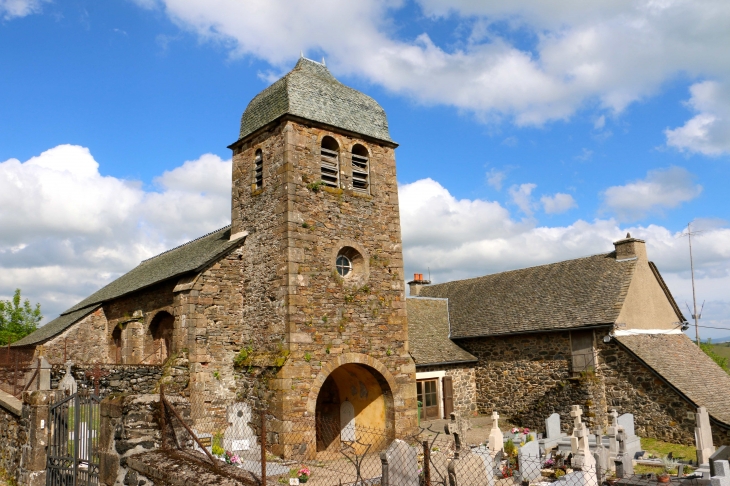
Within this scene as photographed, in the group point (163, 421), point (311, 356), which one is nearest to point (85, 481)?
point (163, 421)

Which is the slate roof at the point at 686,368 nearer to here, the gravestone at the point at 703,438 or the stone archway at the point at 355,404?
the gravestone at the point at 703,438

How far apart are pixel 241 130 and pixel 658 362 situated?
14.8 meters

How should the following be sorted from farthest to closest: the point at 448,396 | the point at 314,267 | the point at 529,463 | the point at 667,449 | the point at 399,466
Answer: the point at 448,396
the point at 667,449
the point at 314,267
the point at 529,463
the point at 399,466

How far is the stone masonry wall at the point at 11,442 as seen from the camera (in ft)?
35.5

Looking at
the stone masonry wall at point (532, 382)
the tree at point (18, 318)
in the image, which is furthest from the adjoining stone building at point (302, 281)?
the tree at point (18, 318)

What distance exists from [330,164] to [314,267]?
10.7 feet

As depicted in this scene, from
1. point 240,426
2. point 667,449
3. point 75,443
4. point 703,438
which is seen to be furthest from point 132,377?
point 667,449

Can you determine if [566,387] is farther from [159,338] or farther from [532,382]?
[159,338]

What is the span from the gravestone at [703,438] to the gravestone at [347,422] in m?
9.14

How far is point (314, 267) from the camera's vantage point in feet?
51.5

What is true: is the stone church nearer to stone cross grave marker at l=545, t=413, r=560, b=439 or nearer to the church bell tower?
the church bell tower

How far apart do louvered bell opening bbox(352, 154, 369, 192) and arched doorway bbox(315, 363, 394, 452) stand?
211 inches

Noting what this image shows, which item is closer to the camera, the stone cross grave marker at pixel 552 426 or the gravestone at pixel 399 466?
the gravestone at pixel 399 466

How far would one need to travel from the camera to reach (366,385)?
1727 centimetres
